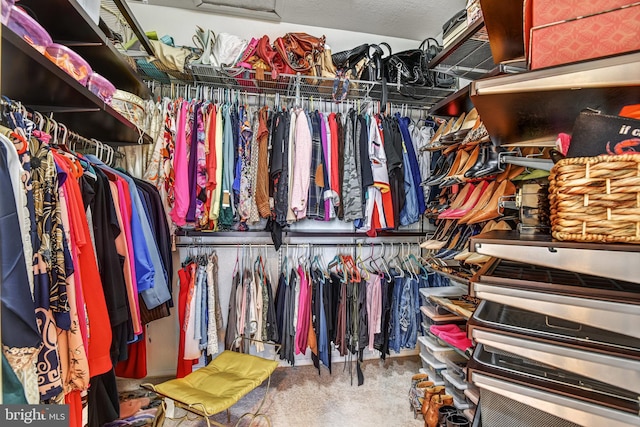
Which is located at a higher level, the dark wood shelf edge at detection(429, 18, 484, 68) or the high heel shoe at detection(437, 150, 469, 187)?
the dark wood shelf edge at detection(429, 18, 484, 68)

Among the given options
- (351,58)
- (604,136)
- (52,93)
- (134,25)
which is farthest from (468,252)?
(134,25)

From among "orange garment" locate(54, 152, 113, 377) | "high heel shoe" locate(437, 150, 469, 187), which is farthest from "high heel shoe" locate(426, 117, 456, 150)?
"orange garment" locate(54, 152, 113, 377)

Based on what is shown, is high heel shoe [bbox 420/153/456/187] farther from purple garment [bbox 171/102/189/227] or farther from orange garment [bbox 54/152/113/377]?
orange garment [bbox 54/152/113/377]

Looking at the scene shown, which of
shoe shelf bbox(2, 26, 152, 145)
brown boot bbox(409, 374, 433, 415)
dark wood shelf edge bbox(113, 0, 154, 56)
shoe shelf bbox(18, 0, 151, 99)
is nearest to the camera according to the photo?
shoe shelf bbox(2, 26, 152, 145)

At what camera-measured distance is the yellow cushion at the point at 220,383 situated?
4.87 feet

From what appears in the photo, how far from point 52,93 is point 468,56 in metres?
2.33

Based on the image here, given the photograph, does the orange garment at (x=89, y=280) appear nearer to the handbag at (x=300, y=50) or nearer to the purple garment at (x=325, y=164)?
the purple garment at (x=325, y=164)

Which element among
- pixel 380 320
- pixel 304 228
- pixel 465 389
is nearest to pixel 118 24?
pixel 304 228

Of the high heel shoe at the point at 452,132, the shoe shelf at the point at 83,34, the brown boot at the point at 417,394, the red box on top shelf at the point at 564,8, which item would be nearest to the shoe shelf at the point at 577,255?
the red box on top shelf at the point at 564,8

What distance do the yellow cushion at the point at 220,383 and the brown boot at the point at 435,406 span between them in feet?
3.15

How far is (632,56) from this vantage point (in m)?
0.57

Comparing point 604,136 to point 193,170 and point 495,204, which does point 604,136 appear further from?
point 193,170

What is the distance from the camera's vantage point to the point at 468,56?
2.03m

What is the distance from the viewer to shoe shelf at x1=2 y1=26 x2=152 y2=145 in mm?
896
